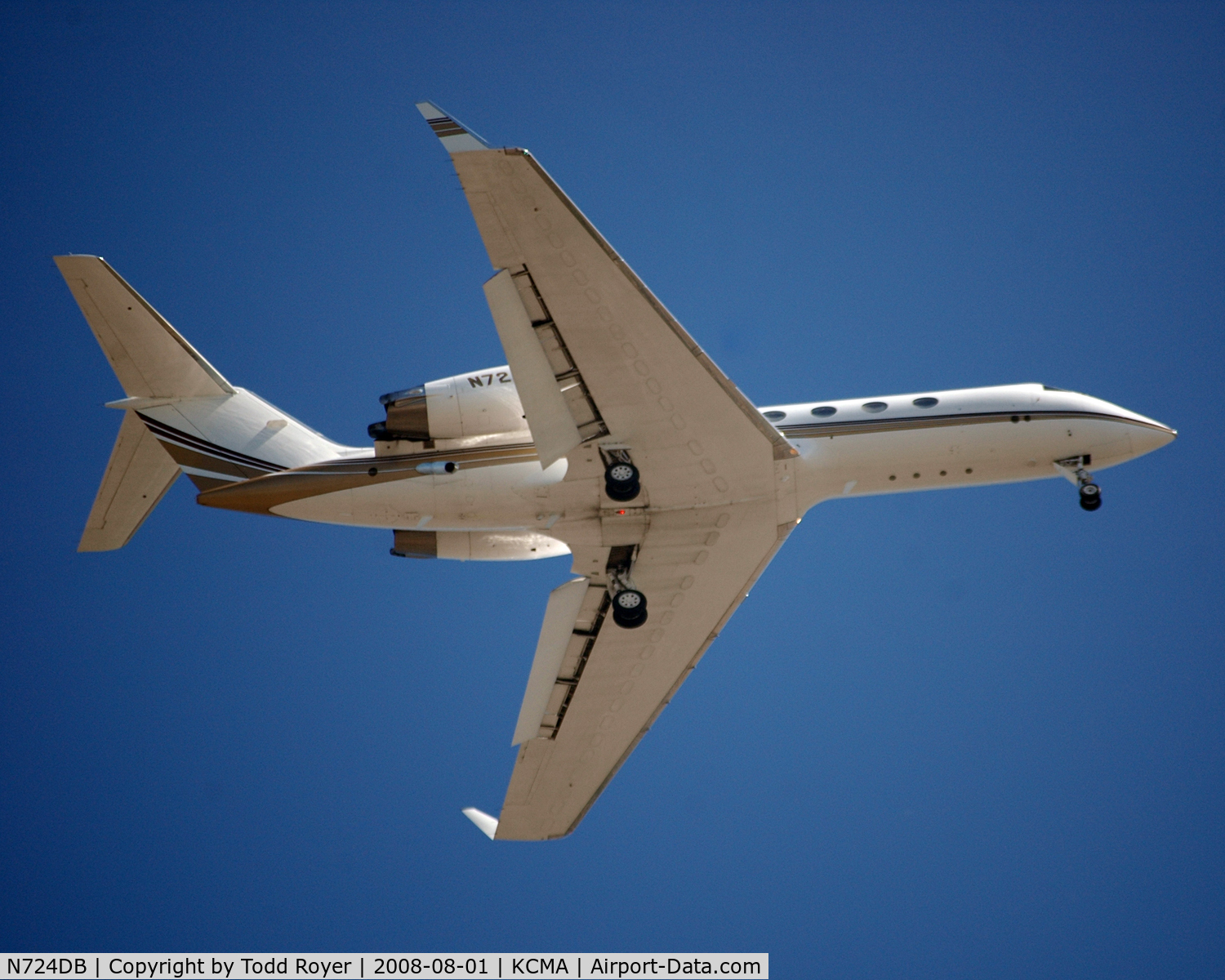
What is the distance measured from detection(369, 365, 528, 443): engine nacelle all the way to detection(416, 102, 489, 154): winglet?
5175 millimetres

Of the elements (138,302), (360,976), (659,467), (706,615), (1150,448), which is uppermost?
(138,302)

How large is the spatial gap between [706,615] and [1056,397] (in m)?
7.52

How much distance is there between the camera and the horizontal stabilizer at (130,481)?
829 inches

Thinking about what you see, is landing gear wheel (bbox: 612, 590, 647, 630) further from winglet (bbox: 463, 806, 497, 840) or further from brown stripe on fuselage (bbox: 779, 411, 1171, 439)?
winglet (bbox: 463, 806, 497, 840)

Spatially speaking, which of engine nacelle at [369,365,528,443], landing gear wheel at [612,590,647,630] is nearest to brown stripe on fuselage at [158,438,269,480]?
engine nacelle at [369,365,528,443]

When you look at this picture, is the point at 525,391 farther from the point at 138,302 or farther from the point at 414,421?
the point at 138,302

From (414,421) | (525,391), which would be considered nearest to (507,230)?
(525,391)

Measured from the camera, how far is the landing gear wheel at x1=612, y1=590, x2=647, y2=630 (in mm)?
20047

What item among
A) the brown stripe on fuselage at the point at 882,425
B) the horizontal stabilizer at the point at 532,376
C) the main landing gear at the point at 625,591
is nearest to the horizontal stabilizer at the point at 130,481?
the horizontal stabilizer at the point at 532,376

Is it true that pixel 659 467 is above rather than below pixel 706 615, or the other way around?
above

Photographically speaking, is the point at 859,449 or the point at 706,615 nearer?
the point at 859,449

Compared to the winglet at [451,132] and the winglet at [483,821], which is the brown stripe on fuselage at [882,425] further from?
the winglet at [483,821]

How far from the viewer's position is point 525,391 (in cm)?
1828

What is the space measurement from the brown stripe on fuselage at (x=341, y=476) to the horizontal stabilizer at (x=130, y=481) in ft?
4.84
